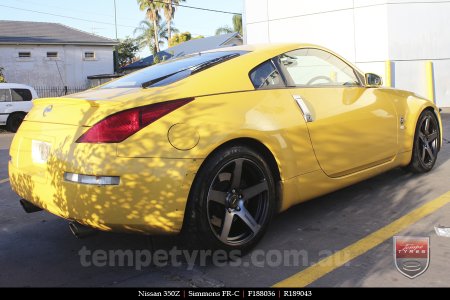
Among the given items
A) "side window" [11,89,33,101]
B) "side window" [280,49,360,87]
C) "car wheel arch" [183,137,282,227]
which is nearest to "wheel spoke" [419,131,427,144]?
"side window" [280,49,360,87]

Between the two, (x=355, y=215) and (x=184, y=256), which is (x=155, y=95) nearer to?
(x=184, y=256)

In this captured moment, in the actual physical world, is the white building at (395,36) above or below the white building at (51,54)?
below

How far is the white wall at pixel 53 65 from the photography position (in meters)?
30.9

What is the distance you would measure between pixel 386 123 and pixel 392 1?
386 inches

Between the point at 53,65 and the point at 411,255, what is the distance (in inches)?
1289

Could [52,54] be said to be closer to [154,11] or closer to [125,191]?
[154,11]

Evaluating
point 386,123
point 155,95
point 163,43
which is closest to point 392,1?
point 386,123

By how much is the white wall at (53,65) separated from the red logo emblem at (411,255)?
1261 inches

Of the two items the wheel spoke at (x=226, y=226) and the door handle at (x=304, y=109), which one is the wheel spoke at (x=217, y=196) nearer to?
the wheel spoke at (x=226, y=226)

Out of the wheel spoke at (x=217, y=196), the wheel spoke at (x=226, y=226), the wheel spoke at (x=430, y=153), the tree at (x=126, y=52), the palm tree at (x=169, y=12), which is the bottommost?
the wheel spoke at (x=226, y=226)

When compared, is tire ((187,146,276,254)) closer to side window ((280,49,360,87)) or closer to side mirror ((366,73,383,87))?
side window ((280,49,360,87))

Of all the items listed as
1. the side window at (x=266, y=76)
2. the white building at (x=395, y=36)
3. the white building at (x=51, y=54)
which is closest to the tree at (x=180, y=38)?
the white building at (x=51, y=54)

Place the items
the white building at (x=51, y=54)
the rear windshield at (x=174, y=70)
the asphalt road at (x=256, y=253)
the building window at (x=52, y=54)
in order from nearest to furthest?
the asphalt road at (x=256, y=253)
the rear windshield at (x=174, y=70)
the white building at (x=51, y=54)
the building window at (x=52, y=54)

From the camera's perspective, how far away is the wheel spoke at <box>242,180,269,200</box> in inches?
127
